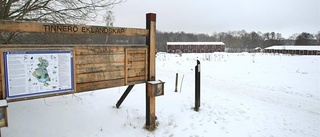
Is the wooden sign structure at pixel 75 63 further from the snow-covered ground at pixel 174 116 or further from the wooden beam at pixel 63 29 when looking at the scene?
the snow-covered ground at pixel 174 116

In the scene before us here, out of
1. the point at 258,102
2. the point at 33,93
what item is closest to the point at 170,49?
the point at 258,102

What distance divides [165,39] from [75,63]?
99893 mm

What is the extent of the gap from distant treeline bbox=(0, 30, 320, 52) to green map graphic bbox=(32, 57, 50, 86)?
2897mm

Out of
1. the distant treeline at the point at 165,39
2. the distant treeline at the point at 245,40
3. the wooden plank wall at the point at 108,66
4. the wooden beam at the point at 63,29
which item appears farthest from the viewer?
the distant treeline at the point at 245,40

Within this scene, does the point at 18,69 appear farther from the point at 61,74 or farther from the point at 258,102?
the point at 258,102

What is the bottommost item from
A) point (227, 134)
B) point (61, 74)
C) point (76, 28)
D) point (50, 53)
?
point (227, 134)

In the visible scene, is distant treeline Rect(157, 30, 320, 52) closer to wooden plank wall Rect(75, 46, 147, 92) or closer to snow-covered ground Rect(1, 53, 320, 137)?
snow-covered ground Rect(1, 53, 320, 137)

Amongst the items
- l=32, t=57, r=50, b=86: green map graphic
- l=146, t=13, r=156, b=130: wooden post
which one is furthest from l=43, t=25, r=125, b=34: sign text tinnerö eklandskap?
l=146, t=13, r=156, b=130: wooden post

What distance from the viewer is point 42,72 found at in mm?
3773

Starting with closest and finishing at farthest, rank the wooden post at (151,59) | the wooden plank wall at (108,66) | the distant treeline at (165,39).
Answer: the wooden plank wall at (108,66)
the wooden post at (151,59)
the distant treeline at (165,39)

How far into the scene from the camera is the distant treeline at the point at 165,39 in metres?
6.26

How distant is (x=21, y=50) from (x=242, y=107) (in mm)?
5705

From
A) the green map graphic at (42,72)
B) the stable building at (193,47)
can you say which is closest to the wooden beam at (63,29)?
the green map graphic at (42,72)

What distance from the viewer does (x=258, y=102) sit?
7500 mm
